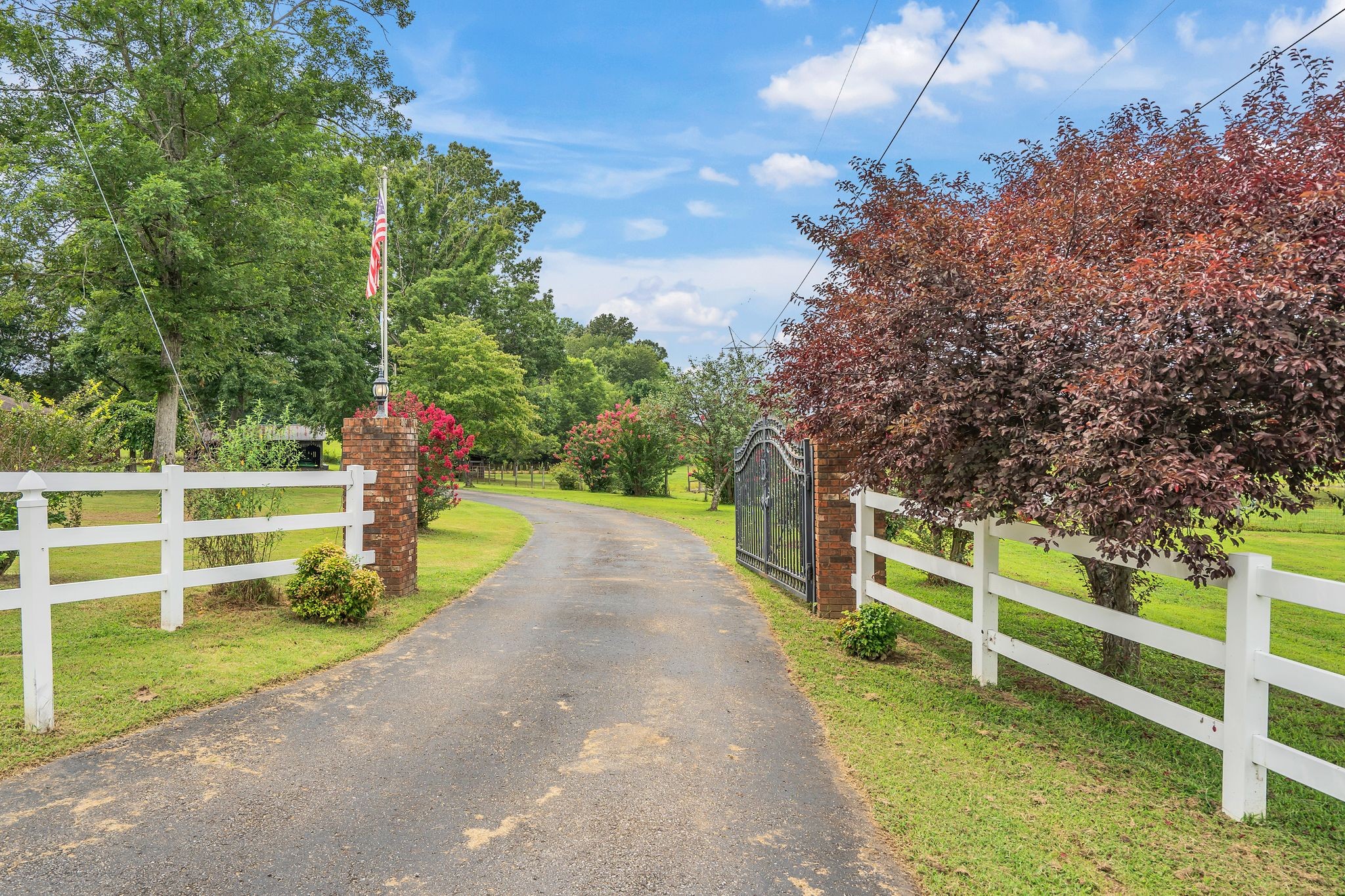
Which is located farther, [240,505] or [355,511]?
[355,511]

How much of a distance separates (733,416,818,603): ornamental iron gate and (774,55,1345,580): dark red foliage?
2859mm

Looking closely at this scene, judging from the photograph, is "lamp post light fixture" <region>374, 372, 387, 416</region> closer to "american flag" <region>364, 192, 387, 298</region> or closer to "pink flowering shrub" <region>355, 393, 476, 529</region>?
"american flag" <region>364, 192, 387, 298</region>

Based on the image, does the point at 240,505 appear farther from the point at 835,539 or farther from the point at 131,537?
the point at 835,539

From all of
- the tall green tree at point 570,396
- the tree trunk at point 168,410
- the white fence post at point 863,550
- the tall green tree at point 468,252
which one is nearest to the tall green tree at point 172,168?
the tree trunk at point 168,410

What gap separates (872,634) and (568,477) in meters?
30.7

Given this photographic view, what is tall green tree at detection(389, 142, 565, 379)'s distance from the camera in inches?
1582

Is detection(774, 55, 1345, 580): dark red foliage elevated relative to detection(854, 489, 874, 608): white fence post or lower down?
elevated

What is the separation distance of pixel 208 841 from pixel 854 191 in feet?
20.5

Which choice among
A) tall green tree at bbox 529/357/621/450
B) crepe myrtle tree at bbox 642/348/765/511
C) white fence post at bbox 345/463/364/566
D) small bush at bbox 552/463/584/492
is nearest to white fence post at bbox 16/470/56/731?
white fence post at bbox 345/463/364/566

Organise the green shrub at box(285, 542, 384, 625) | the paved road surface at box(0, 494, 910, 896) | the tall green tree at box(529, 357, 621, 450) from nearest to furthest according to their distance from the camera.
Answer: the paved road surface at box(0, 494, 910, 896) → the green shrub at box(285, 542, 384, 625) → the tall green tree at box(529, 357, 621, 450)

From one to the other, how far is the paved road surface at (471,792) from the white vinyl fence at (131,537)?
0.74m

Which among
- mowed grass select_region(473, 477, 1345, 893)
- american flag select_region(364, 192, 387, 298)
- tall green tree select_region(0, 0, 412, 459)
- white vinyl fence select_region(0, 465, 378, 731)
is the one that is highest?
tall green tree select_region(0, 0, 412, 459)

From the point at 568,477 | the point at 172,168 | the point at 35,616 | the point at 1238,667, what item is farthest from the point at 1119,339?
the point at 568,477

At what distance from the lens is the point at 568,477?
36.4m
